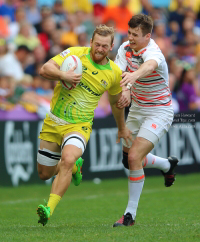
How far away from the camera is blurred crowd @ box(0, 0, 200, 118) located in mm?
12883

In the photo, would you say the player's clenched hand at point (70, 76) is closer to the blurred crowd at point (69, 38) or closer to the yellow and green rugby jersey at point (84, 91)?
the yellow and green rugby jersey at point (84, 91)

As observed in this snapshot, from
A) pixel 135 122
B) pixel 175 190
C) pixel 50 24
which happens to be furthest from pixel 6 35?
pixel 135 122

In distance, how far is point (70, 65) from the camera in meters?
6.52

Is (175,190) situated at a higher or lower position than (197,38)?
lower

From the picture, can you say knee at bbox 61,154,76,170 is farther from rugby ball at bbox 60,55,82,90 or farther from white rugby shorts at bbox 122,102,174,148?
white rugby shorts at bbox 122,102,174,148

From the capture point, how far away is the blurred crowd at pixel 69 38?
12.9 metres

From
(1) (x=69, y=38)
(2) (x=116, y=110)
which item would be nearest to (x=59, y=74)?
(2) (x=116, y=110)

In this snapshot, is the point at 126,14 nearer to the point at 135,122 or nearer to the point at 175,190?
the point at 175,190

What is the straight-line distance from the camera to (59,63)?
670 centimetres

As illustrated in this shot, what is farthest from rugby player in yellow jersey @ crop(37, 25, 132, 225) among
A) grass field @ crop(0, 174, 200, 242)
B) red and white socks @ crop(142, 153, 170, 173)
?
red and white socks @ crop(142, 153, 170, 173)

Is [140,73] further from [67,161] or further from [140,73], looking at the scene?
[67,161]

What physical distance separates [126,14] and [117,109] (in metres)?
10.7

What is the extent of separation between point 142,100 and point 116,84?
0.71m

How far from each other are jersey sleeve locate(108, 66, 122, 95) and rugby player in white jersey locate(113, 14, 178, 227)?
0.15m
